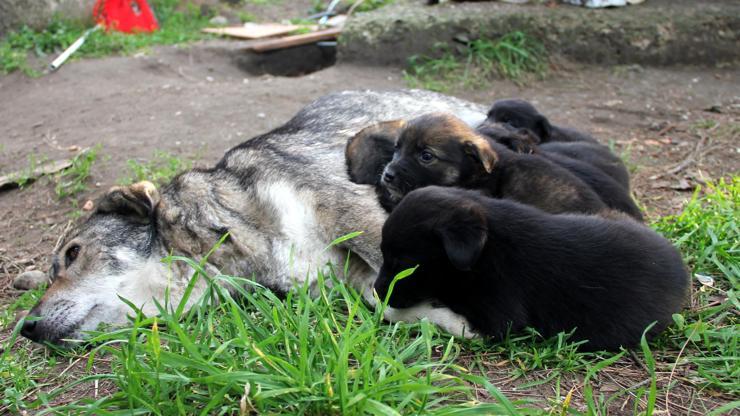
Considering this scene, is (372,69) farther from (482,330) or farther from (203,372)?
(203,372)

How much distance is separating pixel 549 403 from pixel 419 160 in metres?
1.88

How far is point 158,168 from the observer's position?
252 inches

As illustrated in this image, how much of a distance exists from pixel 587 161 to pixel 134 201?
3.12 meters

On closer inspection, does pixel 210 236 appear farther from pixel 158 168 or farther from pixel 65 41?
pixel 65 41

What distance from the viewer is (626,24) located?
28.0 feet

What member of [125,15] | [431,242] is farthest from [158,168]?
[125,15]

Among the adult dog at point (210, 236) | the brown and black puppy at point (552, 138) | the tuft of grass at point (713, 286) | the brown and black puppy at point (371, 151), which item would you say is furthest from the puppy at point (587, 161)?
the adult dog at point (210, 236)

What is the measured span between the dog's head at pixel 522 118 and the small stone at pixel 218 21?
8.01m

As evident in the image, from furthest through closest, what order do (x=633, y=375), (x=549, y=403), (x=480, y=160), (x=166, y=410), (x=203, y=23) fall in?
(x=203, y=23), (x=480, y=160), (x=633, y=375), (x=549, y=403), (x=166, y=410)

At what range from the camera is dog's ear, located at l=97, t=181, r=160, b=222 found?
14.4 ft

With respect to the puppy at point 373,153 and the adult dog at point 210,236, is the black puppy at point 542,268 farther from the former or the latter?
the puppy at point 373,153

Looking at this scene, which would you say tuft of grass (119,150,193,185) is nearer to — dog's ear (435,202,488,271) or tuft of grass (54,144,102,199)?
tuft of grass (54,144,102,199)

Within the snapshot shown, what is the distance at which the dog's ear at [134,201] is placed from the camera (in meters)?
4.38

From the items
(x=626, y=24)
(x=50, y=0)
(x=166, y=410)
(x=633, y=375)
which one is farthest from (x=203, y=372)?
(x=50, y=0)
